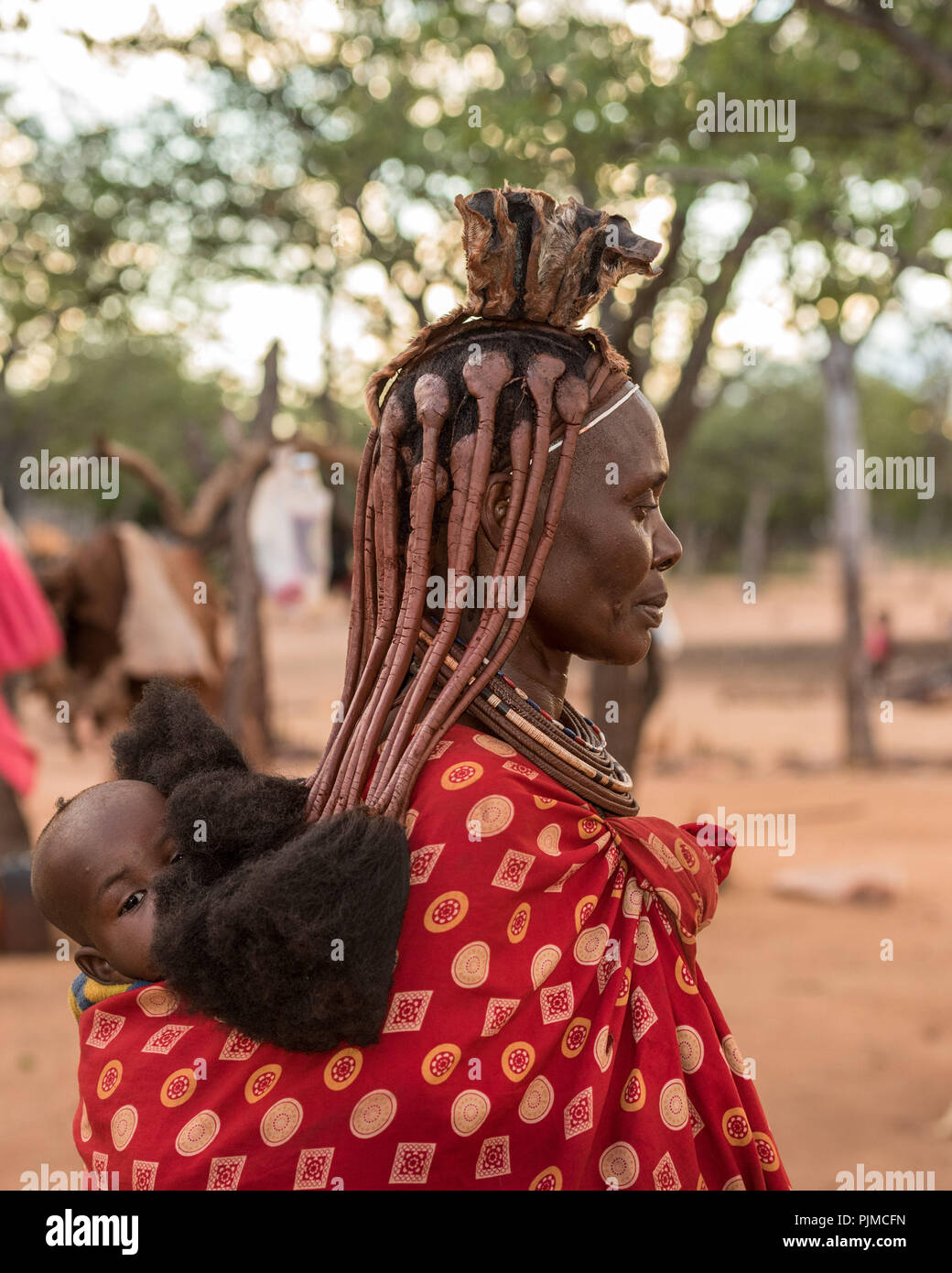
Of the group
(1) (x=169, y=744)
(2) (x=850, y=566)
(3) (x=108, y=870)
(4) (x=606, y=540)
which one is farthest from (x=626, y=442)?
(2) (x=850, y=566)

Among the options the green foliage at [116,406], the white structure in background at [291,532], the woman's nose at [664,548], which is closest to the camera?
the woman's nose at [664,548]

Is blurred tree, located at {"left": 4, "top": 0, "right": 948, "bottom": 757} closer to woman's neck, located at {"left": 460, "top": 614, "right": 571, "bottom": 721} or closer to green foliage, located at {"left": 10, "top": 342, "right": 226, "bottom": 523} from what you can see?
woman's neck, located at {"left": 460, "top": 614, "right": 571, "bottom": 721}

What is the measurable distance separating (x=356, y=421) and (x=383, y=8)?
7.20 metres

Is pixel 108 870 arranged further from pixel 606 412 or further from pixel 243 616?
pixel 243 616

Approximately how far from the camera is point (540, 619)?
196cm

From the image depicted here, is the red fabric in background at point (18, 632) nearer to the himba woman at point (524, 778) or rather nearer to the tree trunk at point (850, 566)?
the himba woman at point (524, 778)

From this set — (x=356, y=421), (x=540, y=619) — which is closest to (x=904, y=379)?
(x=356, y=421)

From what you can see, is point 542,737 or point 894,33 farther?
point 894,33

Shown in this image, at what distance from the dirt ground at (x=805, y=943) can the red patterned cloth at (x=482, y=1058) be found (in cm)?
62

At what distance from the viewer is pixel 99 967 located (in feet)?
6.15

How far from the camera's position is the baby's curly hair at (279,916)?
1577 millimetres

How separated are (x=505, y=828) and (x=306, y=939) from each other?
1.01 feet

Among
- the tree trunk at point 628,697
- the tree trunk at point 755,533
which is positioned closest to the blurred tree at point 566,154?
the tree trunk at point 628,697
